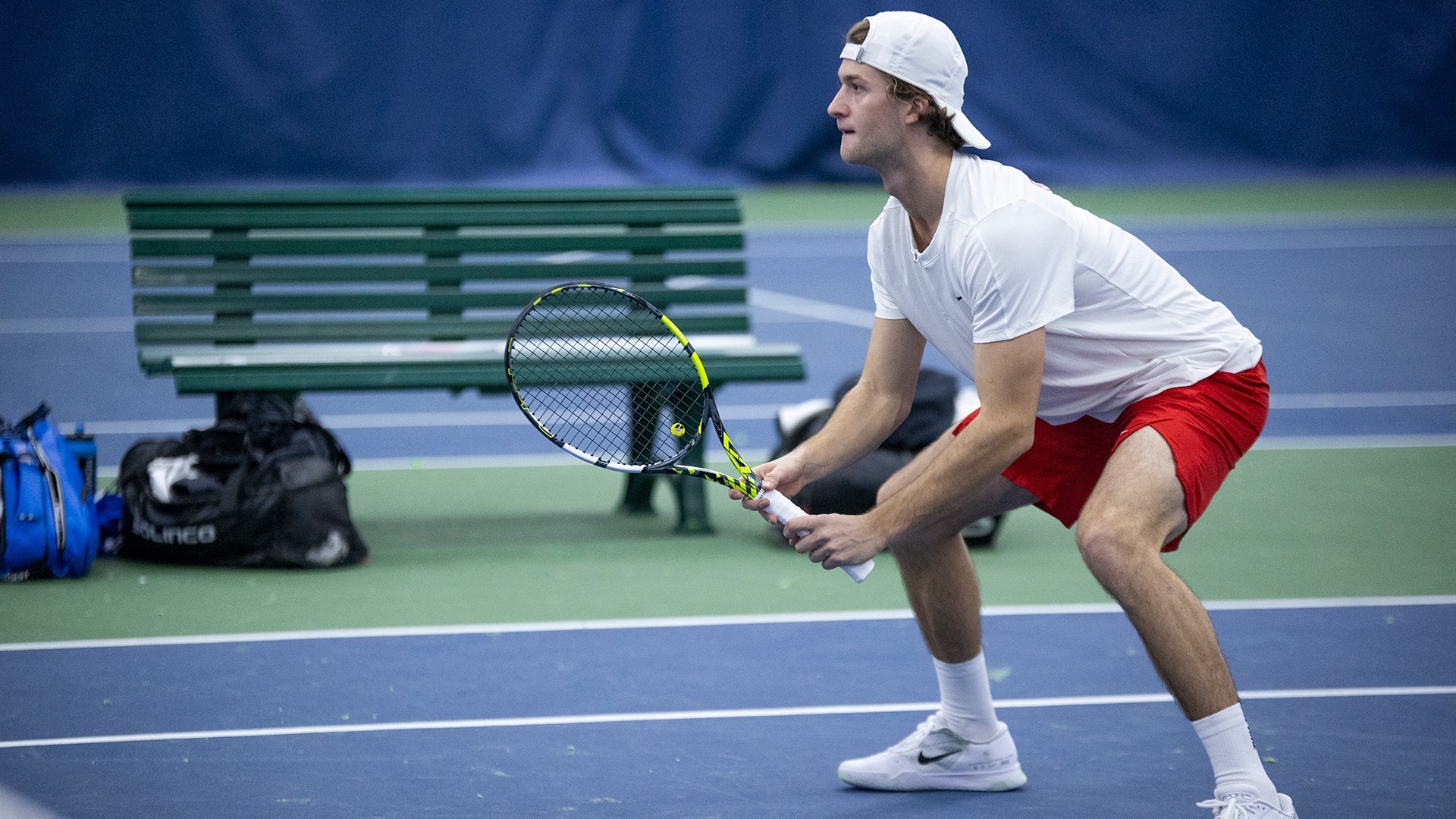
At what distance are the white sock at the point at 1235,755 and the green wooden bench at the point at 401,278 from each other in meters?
2.79

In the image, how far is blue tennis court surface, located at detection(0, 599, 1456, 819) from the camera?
3404 mm

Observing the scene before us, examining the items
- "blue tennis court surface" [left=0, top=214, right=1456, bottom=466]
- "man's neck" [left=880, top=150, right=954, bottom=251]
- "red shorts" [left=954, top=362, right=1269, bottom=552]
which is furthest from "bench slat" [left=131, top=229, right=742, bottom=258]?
"man's neck" [left=880, top=150, right=954, bottom=251]

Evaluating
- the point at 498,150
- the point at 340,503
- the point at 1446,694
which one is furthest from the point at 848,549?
the point at 498,150

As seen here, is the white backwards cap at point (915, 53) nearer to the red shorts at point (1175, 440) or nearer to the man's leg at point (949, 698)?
the red shorts at point (1175, 440)

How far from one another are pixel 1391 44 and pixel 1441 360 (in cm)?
973

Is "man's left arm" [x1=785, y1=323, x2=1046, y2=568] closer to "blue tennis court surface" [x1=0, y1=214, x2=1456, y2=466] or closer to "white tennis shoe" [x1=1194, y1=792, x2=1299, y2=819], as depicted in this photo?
"white tennis shoe" [x1=1194, y1=792, x2=1299, y2=819]

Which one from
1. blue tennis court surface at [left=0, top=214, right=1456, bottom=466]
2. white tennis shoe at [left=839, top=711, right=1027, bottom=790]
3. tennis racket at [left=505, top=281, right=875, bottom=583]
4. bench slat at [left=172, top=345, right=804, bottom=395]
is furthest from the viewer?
blue tennis court surface at [left=0, top=214, right=1456, bottom=466]

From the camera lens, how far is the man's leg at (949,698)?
134 inches

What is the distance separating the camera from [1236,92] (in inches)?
676

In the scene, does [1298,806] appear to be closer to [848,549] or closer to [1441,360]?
[848,549]

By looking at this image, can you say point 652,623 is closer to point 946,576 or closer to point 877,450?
point 877,450

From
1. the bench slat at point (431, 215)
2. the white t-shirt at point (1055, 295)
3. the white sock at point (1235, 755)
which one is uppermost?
the white t-shirt at point (1055, 295)

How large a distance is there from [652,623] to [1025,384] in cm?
197

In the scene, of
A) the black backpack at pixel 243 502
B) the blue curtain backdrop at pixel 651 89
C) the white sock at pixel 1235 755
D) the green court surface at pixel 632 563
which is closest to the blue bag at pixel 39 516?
the green court surface at pixel 632 563
